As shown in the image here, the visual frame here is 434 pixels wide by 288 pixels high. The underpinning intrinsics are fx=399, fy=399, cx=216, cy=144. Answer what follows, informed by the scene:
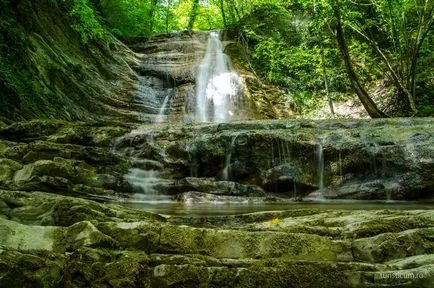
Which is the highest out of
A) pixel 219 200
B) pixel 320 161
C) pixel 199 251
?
pixel 320 161

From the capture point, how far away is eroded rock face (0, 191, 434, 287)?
2.18 m

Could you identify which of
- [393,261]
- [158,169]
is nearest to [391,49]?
[158,169]

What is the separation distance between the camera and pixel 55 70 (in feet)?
37.3

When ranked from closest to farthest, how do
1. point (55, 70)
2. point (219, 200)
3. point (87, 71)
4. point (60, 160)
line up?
point (60, 160) → point (219, 200) → point (55, 70) → point (87, 71)

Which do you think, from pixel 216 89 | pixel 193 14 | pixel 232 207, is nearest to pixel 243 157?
pixel 232 207

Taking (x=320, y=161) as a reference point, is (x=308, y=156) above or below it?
above

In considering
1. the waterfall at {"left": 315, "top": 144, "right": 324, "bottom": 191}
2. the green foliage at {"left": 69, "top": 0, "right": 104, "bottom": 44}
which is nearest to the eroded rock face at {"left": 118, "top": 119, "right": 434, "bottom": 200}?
the waterfall at {"left": 315, "top": 144, "right": 324, "bottom": 191}

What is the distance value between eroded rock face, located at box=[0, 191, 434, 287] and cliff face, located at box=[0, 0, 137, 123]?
24.1ft

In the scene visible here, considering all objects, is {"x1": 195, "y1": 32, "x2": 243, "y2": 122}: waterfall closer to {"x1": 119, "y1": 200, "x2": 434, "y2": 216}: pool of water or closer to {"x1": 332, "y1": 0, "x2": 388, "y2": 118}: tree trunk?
{"x1": 332, "y1": 0, "x2": 388, "y2": 118}: tree trunk

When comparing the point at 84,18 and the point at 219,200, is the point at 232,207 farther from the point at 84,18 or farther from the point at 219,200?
the point at 84,18

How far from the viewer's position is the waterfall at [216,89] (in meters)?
15.4

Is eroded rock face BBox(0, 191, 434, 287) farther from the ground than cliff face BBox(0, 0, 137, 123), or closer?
closer

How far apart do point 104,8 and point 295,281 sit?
1884 cm

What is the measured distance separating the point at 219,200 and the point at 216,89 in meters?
9.37
